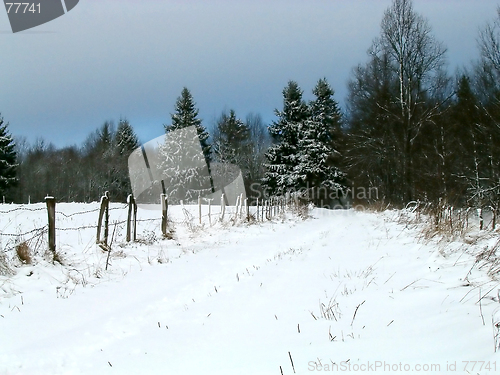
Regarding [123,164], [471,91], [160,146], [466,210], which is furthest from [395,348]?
[123,164]

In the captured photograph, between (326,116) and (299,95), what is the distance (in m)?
3.52

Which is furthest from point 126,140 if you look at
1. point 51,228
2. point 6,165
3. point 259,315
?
point 259,315

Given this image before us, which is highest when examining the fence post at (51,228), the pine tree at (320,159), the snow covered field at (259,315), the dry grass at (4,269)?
the pine tree at (320,159)

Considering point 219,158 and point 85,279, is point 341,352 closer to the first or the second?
point 85,279

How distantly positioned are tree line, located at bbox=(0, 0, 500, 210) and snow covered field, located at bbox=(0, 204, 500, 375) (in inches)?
179

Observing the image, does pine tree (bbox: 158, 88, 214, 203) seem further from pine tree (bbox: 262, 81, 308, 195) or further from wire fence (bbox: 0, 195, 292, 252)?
wire fence (bbox: 0, 195, 292, 252)

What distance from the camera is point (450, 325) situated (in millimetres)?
2387

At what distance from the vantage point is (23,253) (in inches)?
200

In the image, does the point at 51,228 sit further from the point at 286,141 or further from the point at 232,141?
the point at 232,141

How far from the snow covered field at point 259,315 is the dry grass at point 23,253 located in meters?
0.09

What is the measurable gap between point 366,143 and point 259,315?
2043cm

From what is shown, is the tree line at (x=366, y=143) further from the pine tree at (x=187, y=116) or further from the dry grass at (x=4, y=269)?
the dry grass at (x=4, y=269)

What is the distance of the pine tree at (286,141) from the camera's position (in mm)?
31775

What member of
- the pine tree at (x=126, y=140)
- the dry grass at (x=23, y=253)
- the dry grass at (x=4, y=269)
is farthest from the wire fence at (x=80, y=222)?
the pine tree at (x=126, y=140)
